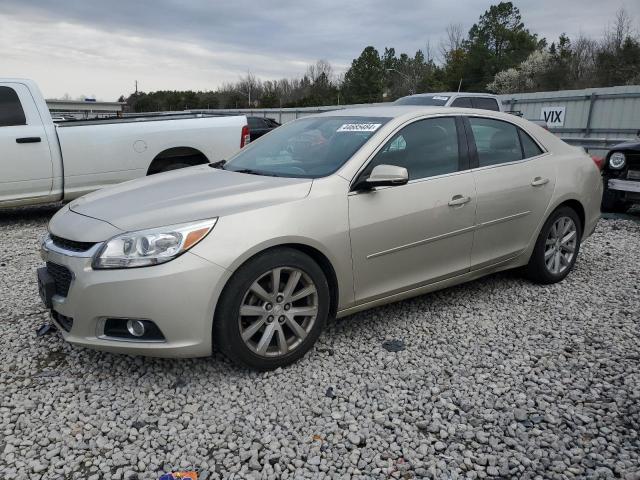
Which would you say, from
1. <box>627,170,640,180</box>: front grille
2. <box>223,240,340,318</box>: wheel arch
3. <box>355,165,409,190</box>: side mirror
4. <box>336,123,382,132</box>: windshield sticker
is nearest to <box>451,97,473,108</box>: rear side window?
<box>627,170,640,180</box>: front grille

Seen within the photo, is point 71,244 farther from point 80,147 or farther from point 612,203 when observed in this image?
point 612,203

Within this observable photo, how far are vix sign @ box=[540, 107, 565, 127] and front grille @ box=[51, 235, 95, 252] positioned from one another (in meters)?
17.6

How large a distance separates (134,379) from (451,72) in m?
51.5

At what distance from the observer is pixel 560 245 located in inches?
186

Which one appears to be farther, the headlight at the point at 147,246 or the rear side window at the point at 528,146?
the rear side window at the point at 528,146

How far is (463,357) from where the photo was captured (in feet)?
11.2

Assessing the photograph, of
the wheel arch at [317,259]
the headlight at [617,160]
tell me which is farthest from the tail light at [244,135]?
the headlight at [617,160]

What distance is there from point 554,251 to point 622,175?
3.77 metres

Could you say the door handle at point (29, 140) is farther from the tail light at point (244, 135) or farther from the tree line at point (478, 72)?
the tree line at point (478, 72)

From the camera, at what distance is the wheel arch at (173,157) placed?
25.1ft

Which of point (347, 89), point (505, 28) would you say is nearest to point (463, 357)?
point (505, 28)

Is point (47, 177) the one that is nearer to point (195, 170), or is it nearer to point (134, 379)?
point (195, 170)

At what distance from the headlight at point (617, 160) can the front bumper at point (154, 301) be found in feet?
22.3

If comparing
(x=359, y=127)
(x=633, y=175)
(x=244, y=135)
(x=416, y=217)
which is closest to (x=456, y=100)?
(x=633, y=175)
